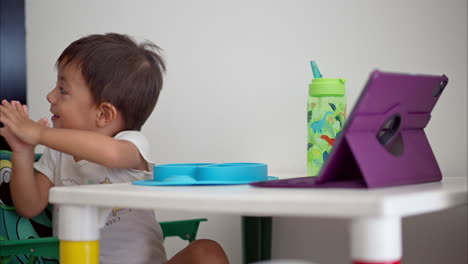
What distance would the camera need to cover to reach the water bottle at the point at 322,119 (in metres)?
1.19

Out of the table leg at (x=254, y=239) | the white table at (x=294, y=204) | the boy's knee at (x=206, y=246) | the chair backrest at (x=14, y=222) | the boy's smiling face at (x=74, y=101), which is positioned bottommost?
the table leg at (x=254, y=239)

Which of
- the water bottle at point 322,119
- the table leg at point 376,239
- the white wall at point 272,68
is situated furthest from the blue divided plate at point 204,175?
the white wall at point 272,68

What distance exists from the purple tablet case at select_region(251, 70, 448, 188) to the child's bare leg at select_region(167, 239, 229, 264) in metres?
0.28

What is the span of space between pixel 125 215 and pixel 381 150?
1.97ft

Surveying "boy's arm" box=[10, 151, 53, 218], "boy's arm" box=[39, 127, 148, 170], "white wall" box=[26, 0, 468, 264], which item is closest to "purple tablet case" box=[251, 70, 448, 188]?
"boy's arm" box=[39, 127, 148, 170]

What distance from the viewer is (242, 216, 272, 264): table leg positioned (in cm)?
152

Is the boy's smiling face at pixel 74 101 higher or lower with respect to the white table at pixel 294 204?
higher

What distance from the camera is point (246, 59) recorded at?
162 centimetres

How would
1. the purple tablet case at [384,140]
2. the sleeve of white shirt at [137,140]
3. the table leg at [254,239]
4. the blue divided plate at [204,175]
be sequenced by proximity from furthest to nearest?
the table leg at [254,239] < the sleeve of white shirt at [137,140] < the blue divided plate at [204,175] < the purple tablet case at [384,140]

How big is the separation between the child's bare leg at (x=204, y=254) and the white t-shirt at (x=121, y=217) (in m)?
0.09

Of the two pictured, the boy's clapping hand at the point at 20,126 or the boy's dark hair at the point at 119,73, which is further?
the boy's dark hair at the point at 119,73

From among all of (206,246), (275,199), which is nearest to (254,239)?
(206,246)

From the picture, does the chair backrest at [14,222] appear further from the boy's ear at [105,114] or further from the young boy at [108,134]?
the boy's ear at [105,114]

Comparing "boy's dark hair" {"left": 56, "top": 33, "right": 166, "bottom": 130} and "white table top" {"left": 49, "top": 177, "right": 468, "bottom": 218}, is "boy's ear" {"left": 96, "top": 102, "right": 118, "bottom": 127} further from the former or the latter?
"white table top" {"left": 49, "top": 177, "right": 468, "bottom": 218}
